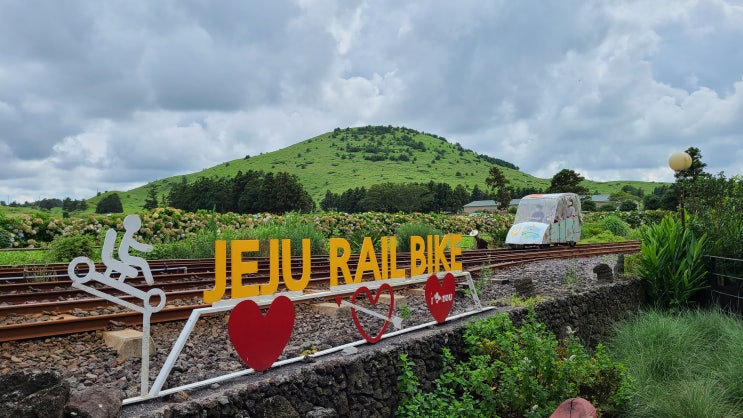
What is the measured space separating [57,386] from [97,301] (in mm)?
4374

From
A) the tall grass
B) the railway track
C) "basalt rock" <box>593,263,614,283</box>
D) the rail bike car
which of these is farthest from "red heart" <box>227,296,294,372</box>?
the rail bike car

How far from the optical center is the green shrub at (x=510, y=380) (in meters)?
6.04

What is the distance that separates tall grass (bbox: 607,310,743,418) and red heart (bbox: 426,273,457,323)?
254cm

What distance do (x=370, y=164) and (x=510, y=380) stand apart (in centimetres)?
12830

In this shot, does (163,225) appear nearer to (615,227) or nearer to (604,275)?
(604,275)

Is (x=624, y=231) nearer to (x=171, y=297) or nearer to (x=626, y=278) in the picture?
(x=626, y=278)

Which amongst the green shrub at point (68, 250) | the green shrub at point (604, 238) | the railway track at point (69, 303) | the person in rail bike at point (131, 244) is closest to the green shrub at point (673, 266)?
the railway track at point (69, 303)

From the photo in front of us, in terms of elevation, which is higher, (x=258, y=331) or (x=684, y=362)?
(x=258, y=331)

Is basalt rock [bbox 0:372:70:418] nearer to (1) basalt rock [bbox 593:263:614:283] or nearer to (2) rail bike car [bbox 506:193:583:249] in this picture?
(1) basalt rock [bbox 593:263:614:283]

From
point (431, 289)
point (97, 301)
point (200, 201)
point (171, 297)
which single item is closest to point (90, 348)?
point (97, 301)

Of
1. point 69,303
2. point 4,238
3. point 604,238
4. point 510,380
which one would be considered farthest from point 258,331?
point 604,238

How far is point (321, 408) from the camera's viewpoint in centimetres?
489

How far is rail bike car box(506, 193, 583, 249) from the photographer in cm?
2356

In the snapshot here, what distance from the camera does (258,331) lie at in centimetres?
502
